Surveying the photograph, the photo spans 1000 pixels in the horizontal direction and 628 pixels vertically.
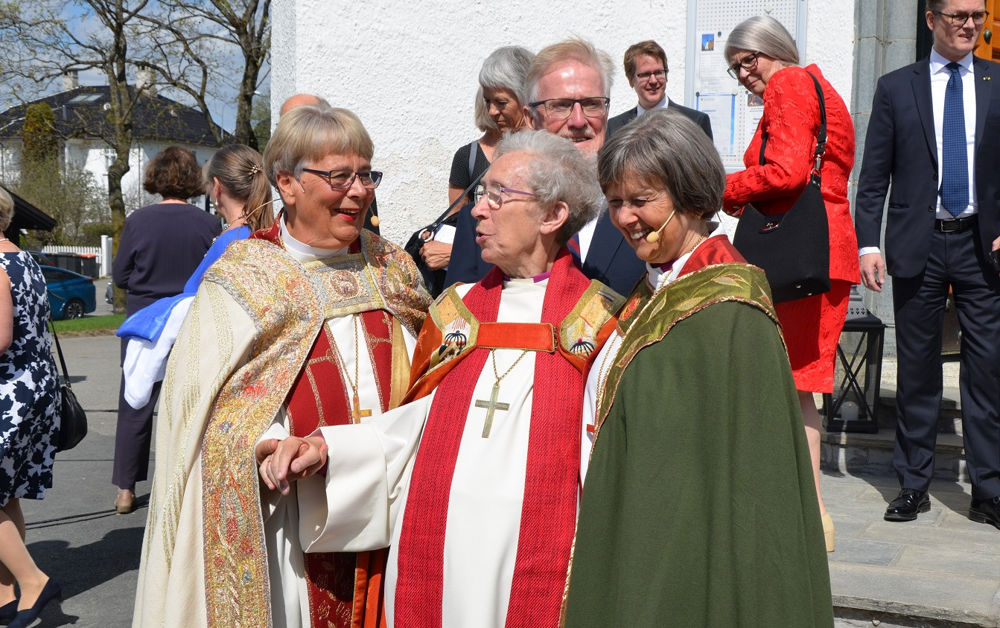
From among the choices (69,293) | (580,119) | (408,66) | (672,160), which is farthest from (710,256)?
Result: (69,293)

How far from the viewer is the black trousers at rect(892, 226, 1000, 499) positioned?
461 centimetres

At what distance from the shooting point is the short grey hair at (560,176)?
264cm

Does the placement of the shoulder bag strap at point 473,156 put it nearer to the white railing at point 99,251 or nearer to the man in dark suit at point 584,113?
the man in dark suit at point 584,113


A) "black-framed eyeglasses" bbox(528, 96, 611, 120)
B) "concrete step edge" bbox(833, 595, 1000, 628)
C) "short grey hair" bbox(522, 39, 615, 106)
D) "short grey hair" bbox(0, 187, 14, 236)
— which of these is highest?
"short grey hair" bbox(522, 39, 615, 106)

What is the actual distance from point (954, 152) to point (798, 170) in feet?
3.85

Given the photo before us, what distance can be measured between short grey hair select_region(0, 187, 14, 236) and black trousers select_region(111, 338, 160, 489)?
55.0 inches

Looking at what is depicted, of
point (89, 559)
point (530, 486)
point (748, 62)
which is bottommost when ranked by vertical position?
point (89, 559)

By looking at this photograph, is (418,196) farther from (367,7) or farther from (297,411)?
(297,411)

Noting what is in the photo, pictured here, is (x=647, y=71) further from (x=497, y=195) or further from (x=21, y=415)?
(x=21, y=415)

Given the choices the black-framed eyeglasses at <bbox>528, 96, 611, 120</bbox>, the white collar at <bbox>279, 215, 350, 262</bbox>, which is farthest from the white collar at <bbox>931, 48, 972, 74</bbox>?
the white collar at <bbox>279, 215, 350, 262</bbox>

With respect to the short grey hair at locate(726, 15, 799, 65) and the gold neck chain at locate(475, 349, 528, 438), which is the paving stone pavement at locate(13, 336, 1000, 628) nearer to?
the gold neck chain at locate(475, 349, 528, 438)

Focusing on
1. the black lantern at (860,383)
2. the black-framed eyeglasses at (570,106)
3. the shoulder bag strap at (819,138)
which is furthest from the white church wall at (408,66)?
the black-framed eyeglasses at (570,106)

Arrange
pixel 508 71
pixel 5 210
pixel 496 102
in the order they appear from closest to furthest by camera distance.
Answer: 1. pixel 508 71
2. pixel 496 102
3. pixel 5 210

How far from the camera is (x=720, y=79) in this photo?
6652 millimetres
